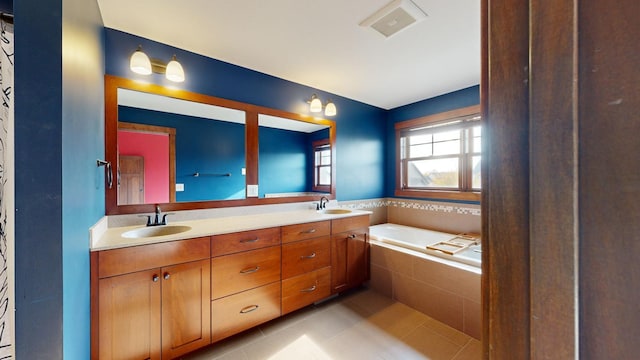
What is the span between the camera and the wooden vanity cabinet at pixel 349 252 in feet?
7.58

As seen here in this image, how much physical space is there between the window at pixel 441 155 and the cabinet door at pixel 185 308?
110 inches

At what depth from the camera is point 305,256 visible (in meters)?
2.08

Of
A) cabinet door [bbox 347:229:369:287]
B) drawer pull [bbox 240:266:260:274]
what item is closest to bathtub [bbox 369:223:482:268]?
cabinet door [bbox 347:229:369:287]

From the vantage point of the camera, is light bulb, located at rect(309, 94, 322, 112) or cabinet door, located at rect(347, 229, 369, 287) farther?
light bulb, located at rect(309, 94, 322, 112)

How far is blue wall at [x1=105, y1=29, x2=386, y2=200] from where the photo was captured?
72.0 inches

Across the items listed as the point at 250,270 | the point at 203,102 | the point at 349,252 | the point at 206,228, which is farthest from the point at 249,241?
the point at 203,102

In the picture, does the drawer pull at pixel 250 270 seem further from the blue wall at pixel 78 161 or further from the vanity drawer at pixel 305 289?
the blue wall at pixel 78 161

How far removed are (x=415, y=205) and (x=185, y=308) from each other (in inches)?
114

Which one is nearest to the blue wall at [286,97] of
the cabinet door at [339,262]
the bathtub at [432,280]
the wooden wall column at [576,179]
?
the cabinet door at [339,262]

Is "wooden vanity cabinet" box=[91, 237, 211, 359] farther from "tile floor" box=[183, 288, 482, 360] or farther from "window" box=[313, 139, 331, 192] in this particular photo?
"window" box=[313, 139, 331, 192]

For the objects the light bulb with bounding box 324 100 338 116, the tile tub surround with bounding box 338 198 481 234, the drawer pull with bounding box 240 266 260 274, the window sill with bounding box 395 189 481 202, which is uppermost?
the light bulb with bounding box 324 100 338 116

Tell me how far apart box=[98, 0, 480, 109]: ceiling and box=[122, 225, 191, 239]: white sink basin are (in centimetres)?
148

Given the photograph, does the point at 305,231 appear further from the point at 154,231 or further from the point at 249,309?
the point at 154,231

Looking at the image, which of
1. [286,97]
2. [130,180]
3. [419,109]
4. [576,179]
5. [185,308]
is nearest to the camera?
[576,179]
